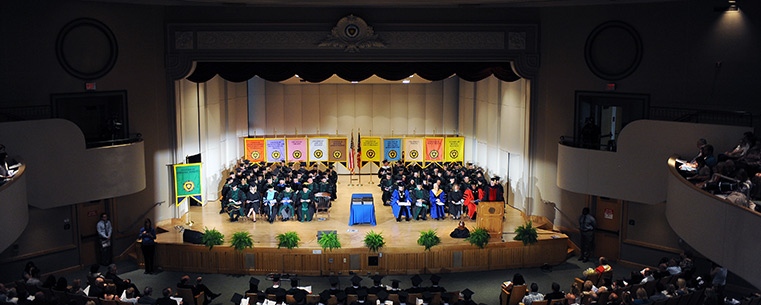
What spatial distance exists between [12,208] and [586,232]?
41.7ft

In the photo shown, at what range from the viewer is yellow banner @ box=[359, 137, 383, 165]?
2317cm

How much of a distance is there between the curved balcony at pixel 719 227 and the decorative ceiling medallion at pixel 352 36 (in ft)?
28.3

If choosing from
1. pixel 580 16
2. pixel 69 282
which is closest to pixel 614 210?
pixel 580 16

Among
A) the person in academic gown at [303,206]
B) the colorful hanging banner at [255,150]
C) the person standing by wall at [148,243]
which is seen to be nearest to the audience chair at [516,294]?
the person in academic gown at [303,206]

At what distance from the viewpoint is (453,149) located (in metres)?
22.8

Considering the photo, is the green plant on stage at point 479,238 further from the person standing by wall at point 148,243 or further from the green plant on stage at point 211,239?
the person standing by wall at point 148,243

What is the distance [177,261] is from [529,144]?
9684mm

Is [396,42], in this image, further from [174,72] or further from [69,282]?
[69,282]

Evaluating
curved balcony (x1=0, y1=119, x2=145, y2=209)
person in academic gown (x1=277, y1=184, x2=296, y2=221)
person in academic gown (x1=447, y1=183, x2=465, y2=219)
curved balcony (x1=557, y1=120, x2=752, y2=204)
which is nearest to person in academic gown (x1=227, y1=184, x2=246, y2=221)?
person in academic gown (x1=277, y1=184, x2=296, y2=221)

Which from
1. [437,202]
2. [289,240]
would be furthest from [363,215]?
[289,240]

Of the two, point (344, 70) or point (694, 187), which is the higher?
point (344, 70)

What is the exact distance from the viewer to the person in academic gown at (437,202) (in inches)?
769

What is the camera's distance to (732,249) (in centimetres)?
1021

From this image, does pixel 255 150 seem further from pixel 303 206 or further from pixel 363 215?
pixel 363 215
